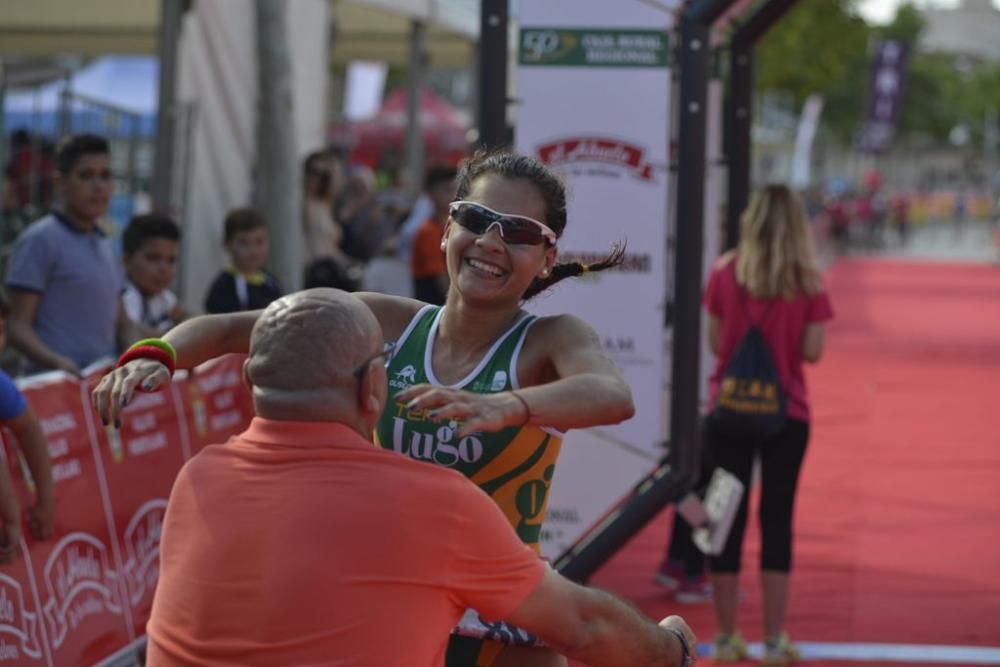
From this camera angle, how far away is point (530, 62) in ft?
22.6

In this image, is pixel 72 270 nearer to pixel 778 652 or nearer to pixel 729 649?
pixel 729 649

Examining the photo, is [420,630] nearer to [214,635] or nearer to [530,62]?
[214,635]

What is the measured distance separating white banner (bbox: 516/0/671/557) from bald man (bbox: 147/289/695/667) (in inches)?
160

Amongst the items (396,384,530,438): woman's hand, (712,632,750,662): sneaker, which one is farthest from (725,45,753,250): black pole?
(396,384,530,438): woman's hand

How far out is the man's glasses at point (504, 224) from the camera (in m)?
3.59

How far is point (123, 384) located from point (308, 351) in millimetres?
669

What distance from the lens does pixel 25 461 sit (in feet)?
17.6

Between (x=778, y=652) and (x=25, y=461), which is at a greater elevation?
(x=25, y=461)

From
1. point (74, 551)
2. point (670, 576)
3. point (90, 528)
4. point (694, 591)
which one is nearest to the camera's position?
point (74, 551)

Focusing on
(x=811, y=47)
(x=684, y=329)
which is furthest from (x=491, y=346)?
(x=811, y=47)

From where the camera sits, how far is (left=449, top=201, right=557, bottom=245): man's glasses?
3592 mm

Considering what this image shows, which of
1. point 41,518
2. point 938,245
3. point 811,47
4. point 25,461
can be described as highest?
point 811,47

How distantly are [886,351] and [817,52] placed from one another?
23.5 m

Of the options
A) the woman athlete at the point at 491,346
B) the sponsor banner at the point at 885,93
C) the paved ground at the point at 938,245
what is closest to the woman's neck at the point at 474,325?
the woman athlete at the point at 491,346
